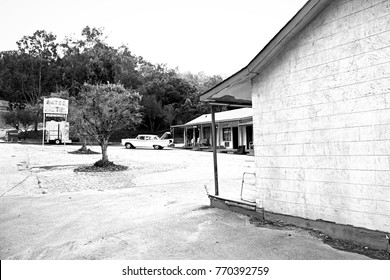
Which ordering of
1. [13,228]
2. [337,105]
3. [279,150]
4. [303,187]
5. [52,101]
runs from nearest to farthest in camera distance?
[337,105], [303,187], [279,150], [13,228], [52,101]

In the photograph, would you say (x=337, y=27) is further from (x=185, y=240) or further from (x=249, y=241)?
(x=185, y=240)

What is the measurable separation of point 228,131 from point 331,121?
24.1 metres

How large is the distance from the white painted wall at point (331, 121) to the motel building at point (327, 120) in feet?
0.04

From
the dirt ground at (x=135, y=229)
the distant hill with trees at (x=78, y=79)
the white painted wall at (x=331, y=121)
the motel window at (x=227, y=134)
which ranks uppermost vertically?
the distant hill with trees at (x=78, y=79)

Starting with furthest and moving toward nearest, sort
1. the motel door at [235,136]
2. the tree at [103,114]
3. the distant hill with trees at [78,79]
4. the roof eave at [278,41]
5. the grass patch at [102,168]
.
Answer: the distant hill with trees at [78,79], the motel door at [235,136], the tree at [103,114], the grass patch at [102,168], the roof eave at [278,41]

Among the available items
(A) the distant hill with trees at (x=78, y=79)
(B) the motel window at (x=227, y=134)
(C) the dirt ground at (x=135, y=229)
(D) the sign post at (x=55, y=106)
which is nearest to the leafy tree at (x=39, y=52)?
(A) the distant hill with trees at (x=78, y=79)

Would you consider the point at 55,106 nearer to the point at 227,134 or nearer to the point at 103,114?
the point at 103,114

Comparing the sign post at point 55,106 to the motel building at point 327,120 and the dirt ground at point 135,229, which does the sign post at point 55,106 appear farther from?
the motel building at point 327,120

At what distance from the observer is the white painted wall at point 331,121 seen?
368cm

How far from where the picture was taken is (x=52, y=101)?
26438mm

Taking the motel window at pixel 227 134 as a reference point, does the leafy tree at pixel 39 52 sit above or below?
above

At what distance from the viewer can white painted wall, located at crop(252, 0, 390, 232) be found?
3676mm

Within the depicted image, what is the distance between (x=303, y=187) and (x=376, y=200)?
3.46 feet
